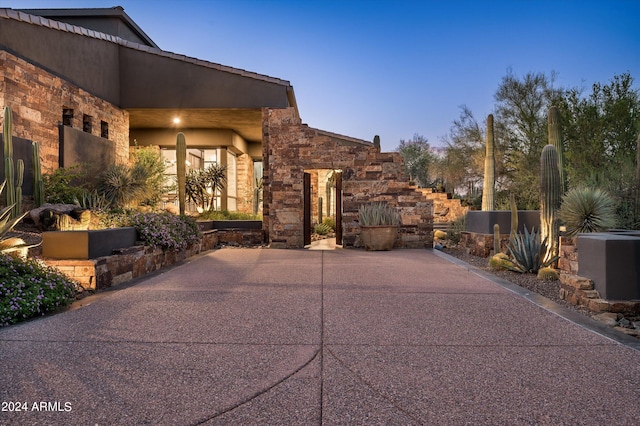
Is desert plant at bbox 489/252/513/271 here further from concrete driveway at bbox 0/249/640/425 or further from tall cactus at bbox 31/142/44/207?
tall cactus at bbox 31/142/44/207

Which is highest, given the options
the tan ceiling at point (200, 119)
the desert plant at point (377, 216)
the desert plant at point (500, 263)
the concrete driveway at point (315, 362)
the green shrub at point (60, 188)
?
the tan ceiling at point (200, 119)

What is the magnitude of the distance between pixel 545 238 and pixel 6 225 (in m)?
8.03

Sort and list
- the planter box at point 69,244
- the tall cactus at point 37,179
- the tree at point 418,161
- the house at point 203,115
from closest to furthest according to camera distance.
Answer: the planter box at point 69,244
the tall cactus at point 37,179
the house at point 203,115
the tree at point 418,161

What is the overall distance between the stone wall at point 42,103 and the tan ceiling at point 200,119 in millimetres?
1931

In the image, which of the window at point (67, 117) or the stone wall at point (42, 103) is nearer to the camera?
the stone wall at point (42, 103)

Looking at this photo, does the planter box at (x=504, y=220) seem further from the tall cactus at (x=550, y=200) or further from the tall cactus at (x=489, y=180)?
the tall cactus at (x=489, y=180)

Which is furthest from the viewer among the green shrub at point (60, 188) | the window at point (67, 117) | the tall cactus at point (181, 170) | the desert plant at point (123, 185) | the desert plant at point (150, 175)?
the desert plant at point (150, 175)

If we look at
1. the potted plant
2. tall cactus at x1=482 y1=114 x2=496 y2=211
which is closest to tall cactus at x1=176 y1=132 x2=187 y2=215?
the potted plant

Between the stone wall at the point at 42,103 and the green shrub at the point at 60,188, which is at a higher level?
the stone wall at the point at 42,103

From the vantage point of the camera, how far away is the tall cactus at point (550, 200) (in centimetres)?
732

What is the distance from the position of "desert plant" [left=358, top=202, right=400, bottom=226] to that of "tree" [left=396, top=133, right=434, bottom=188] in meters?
16.8

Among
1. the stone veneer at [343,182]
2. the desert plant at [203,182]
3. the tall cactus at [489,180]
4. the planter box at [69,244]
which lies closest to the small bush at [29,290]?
the planter box at [69,244]

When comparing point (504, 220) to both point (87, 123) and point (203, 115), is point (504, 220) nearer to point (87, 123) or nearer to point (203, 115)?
point (203, 115)

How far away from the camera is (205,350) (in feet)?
10.7
